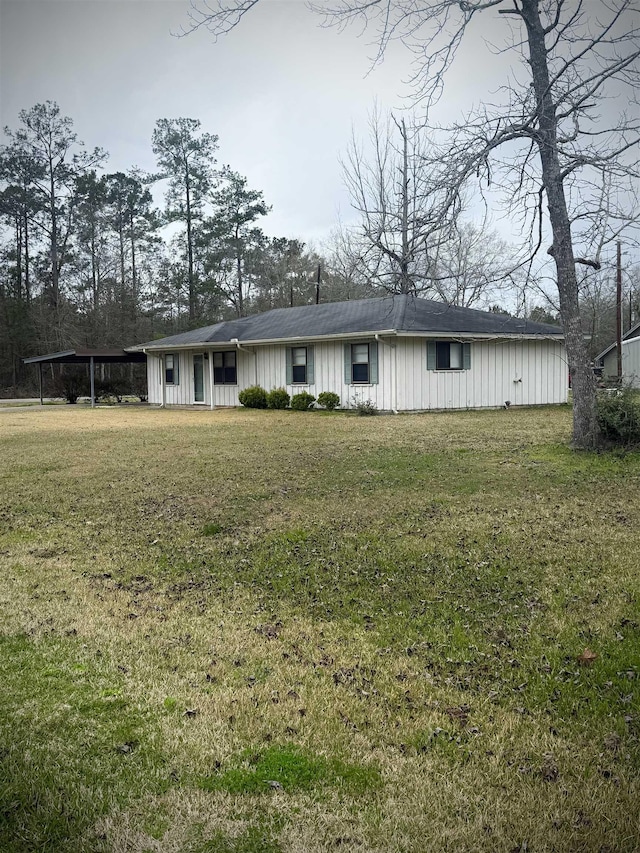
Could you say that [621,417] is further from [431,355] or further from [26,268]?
[26,268]

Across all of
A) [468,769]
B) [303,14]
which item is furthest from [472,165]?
[468,769]

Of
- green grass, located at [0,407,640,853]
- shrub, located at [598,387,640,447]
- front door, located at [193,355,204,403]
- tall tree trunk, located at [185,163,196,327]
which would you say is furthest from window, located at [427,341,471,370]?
tall tree trunk, located at [185,163,196,327]

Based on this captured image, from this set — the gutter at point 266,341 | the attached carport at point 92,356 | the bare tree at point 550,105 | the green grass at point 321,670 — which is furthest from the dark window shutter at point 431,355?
the attached carport at point 92,356

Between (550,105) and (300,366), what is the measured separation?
39.8ft

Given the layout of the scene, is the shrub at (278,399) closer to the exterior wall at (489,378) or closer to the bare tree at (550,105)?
the exterior wall at (489,378)

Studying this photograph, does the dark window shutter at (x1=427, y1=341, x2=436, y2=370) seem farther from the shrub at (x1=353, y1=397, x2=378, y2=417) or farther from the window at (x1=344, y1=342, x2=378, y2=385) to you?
the shrub at (x1=353, y1=397, x2=378, y2=417)

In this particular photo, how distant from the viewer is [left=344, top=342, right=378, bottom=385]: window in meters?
17.6

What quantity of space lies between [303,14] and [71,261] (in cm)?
3028

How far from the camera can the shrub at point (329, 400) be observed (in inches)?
711

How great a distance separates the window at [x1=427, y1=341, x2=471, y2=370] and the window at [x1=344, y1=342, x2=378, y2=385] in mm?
1590

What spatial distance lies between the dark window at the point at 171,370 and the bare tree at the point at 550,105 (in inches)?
646

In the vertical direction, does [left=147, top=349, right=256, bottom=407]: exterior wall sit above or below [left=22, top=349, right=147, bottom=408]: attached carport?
below

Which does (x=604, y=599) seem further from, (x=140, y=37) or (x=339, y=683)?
(x=140, y=37)

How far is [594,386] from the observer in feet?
30.4
